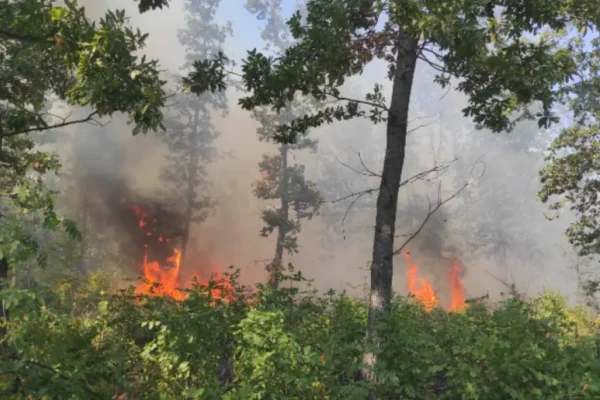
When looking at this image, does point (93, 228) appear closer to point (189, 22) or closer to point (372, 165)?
point (189, 22)

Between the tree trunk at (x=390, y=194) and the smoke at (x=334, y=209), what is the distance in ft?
79.2

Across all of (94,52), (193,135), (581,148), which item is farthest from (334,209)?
(94,52)

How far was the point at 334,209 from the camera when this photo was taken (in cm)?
4794

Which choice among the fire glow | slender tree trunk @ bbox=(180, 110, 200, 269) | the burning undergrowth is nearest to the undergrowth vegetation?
the fire glow

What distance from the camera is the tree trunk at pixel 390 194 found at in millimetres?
6199

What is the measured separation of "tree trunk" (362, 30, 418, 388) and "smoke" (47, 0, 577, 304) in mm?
24138

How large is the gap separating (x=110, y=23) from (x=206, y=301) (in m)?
3.96

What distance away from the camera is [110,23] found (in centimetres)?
427

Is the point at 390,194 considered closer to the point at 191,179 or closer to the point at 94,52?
the point at 94,52

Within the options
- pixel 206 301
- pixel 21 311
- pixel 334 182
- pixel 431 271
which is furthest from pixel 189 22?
pixel 21 311

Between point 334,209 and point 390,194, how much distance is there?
41607mm

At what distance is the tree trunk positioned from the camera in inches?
244

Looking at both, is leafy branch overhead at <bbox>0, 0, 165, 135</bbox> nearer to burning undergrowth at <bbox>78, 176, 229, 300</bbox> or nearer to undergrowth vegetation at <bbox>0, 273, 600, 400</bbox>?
undergrowth vegetation at <bbox>0, 273, 600, 400</bbox>

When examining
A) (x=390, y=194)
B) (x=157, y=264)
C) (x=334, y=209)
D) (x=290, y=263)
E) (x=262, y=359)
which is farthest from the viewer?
(x=334, y=209)
